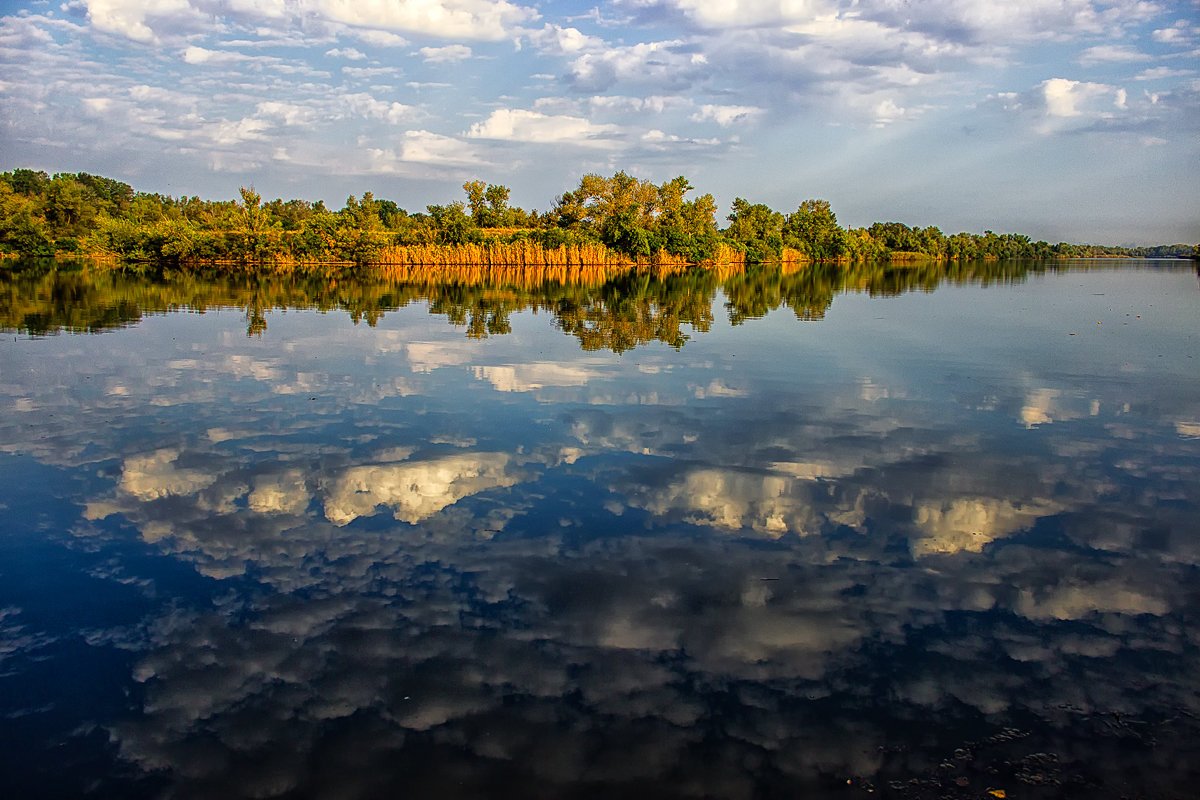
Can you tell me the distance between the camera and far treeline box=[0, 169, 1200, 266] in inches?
2451

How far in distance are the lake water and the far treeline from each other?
54.6 m

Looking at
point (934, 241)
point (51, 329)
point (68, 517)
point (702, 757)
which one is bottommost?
point (702, 757)

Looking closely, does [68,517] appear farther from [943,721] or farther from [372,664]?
[943,721]

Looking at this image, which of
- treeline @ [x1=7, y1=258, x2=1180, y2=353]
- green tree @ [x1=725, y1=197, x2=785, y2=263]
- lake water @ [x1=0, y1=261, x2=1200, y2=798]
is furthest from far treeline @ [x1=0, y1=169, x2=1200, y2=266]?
lake water @ [x1=0, y1=261, x2=1200, y2=798]

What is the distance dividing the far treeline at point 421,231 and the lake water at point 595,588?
179ft

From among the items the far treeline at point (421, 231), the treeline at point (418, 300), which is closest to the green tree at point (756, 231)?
the far treeline at point (421, 231)

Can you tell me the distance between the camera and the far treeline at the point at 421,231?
6225 cm

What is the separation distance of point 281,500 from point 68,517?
1.90 metres

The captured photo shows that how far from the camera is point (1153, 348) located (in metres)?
18.9

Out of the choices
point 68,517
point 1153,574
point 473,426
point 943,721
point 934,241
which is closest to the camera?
point 943,721

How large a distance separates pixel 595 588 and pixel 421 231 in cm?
6920

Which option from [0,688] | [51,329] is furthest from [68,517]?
[51,329]

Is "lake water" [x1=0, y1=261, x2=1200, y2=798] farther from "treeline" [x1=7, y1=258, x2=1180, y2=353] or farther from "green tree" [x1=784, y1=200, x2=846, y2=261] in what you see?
"green tree" [x1=784, y1=200, x2=846, y2=261]

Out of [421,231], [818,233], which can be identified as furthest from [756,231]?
[421,231]
